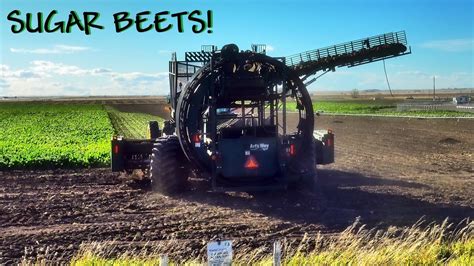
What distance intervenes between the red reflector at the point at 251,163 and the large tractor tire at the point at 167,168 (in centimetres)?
194

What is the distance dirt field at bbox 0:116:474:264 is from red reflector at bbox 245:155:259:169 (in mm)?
848

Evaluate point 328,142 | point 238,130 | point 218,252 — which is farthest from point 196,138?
point 218,252

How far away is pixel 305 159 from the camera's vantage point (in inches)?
599

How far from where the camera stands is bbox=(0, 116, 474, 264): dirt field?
11.1 m

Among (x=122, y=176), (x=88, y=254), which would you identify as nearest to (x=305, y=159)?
(x=122, y=176)

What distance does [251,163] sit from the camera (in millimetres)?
14320

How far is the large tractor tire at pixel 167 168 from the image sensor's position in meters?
15.2

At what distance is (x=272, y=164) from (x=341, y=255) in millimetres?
5586

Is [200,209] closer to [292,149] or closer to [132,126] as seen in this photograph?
[292,149]

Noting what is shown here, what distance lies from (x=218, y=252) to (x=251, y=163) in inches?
304

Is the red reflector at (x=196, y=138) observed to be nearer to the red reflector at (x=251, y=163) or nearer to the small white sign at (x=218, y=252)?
the red reflector at (x=251, y=163)

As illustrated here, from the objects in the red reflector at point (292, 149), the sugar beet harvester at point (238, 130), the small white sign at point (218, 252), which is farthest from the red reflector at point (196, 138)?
the small white sign at point (218, 252)

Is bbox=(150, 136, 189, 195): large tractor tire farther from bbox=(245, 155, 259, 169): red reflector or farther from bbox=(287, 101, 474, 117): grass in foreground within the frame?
bbox=(287, 101, 474, 117): grass in foreground

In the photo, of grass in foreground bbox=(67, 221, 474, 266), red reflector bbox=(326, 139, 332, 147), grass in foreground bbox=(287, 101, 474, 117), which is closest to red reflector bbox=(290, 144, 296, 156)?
red reflector bbox=(326, 139, 332, 147)
